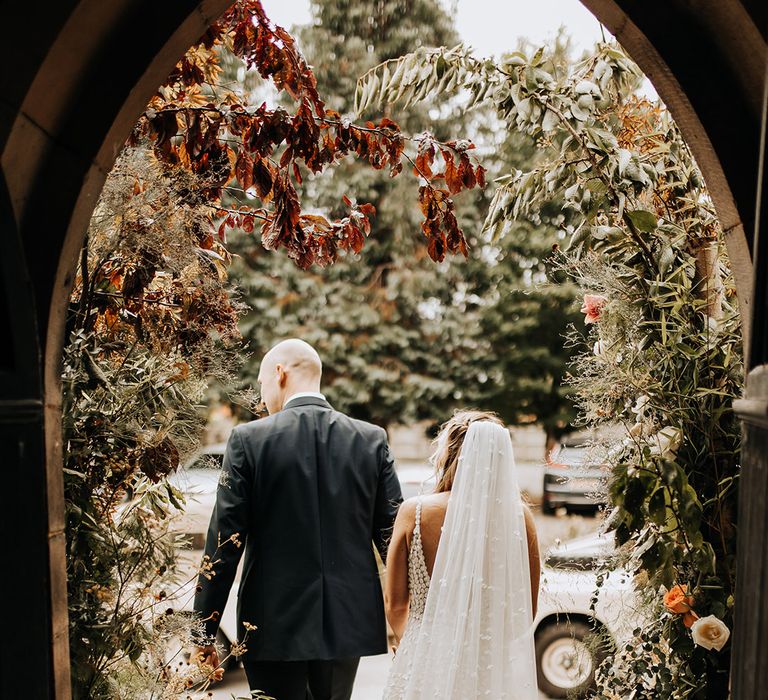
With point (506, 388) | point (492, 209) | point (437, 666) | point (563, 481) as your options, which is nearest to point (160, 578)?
point (437, 666)

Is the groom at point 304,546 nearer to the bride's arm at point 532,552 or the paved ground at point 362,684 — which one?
the bride's arm at point 532,552

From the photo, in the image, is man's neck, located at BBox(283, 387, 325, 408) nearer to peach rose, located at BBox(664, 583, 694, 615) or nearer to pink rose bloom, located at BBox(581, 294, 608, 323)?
pink rose bloom, located at BBox(581, 294, 608, 323)

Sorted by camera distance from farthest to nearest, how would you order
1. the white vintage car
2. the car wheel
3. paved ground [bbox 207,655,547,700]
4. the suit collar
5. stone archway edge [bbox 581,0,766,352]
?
paved ground [bbox 207,655,547,700] → the car wheel → the suit collar → the white vintage car → stone archway edge [bbox 581,0,766,352]

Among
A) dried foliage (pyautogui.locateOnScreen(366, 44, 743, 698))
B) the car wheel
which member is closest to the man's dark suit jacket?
dried foliage (pyautogui.locateOnScreen(366, 44, 743, 698))

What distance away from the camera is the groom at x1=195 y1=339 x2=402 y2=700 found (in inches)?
161

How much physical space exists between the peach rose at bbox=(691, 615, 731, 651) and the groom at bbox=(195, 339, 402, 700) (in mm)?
1739

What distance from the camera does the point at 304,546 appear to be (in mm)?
4168

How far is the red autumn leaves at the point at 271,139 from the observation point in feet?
11.3

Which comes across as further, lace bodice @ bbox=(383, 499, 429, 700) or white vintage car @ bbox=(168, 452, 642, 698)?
lace bodice @ bbox=(383, 499, 429, 700)

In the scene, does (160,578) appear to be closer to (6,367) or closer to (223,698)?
(6,367)

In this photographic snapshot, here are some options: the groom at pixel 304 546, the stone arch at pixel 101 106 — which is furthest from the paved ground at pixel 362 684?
the stone arch at pixel 101 106

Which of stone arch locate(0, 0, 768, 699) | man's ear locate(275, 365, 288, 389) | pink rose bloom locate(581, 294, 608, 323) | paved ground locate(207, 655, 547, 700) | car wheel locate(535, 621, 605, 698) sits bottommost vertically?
paved ground locate(207, 655, 547, 700)

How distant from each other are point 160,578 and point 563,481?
5.37ft

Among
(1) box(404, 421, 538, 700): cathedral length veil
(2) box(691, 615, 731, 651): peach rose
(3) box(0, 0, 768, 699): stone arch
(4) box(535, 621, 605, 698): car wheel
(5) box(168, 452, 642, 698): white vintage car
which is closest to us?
(3) box(0, 0, 768, 699): stone arch
